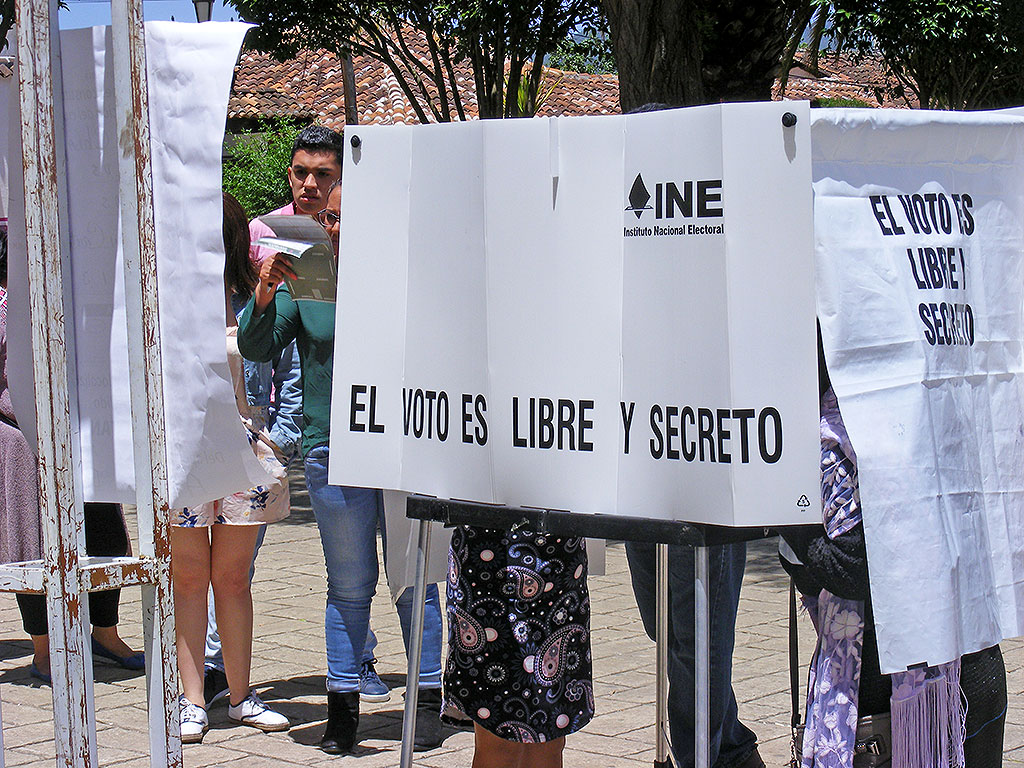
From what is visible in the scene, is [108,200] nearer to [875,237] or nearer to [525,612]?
[525,612]

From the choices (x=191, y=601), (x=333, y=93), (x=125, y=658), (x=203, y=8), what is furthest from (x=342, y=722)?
(x=333, y=93)

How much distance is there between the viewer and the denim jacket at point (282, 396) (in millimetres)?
4887

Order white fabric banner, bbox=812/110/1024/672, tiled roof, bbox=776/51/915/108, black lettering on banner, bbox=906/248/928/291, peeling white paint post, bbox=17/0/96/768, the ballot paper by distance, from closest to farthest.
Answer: peeling white paint post, bbox=17/0/96/768, white fabric banner, bbox=812/110/1024/672, black lettering on banner, bbox=906/248/928/291, the ballot paper, tiled roof, bbox=776/51/915/108

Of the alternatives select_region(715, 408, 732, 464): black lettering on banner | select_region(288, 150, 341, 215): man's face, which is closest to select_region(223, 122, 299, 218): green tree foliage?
select_region(288, 150, 341, 215): man's face

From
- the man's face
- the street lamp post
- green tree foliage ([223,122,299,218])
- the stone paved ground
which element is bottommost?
the stone paved ground

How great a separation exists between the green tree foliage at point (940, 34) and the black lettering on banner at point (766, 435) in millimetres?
12053

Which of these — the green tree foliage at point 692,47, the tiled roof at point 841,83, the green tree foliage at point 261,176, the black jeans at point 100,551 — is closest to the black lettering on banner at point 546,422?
the black jeans at point 100,551

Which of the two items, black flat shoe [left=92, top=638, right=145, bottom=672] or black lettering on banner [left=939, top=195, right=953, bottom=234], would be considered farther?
black flat shoe [left=92, top=638, right=145, bottom=672]

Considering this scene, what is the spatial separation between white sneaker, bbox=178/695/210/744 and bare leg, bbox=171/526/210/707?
3cm

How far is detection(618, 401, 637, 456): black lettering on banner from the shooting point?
8.56 ft

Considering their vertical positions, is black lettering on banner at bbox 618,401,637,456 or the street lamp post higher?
the street lamp post

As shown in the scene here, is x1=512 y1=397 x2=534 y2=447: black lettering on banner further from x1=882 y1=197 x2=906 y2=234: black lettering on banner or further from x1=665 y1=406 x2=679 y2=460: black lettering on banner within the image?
x1=882 y1=197 x2=906 y2=234: black lettering on banner

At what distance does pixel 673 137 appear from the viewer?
2.54 meters

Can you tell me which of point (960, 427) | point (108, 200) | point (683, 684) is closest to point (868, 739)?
point (960, 427)
